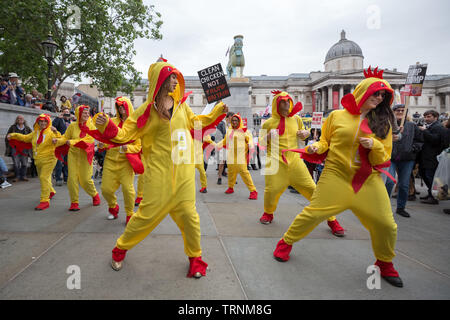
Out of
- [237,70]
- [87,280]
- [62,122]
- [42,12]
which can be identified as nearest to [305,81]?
[237,70]

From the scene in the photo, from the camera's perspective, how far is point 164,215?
2.58 metres

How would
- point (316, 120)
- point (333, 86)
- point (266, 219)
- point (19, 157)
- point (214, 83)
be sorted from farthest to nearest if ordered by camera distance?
1. point (333, 86)
2. point (316, 120)
3. point (19, 157)
4. point (266, 219)
5. point (214, 83)

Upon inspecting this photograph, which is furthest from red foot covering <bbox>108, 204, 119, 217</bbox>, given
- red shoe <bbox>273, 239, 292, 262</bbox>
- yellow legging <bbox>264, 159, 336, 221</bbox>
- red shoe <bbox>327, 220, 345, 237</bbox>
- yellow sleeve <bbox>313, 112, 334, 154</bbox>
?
red shoe <bbox>327, 220, 345, 237</bbox>

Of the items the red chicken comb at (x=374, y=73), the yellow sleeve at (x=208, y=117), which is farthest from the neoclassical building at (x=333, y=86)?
the yellow sleeve at (x=208, y=117)

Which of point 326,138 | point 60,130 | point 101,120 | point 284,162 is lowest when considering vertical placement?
point 284,162

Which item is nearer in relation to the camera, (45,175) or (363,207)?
(363,207)

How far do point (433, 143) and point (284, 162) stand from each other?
4515 millimetres

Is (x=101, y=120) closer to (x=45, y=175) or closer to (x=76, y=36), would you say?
(x=45, y=175)

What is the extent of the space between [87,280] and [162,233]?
144cm

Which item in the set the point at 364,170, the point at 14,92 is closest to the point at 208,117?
the point at 364,170

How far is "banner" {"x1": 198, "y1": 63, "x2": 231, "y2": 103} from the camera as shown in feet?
11.6

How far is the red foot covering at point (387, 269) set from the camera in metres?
2.59

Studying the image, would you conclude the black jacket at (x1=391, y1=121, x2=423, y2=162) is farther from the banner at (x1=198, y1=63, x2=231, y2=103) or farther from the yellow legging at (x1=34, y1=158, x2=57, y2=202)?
the yellow legging at (x1=34, y1=158, x2=57, y2=202)
